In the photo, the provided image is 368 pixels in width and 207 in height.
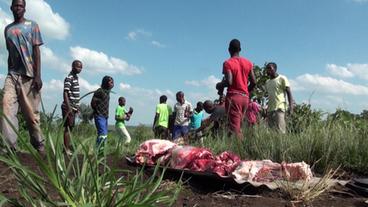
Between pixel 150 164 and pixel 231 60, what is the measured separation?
2429 mm

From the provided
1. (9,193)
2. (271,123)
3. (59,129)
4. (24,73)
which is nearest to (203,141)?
(271,123)

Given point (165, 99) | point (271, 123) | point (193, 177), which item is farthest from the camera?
point (165, 99)

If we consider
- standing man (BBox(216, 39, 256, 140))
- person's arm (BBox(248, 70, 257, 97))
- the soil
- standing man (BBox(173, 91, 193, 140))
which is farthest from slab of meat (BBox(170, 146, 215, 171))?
standing man (BBox(173, 91, 193, 140))

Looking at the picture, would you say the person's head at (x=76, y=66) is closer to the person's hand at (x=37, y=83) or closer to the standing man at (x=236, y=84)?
the person's hand at (x=37, y=83)

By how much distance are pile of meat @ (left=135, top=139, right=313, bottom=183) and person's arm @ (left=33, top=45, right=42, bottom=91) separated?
133 centimetres

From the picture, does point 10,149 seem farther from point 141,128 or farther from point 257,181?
point 141,128

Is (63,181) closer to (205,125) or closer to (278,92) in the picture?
(205,125)

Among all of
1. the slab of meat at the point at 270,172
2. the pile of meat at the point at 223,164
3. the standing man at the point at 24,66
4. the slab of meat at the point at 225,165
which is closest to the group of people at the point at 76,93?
the standing man at the point at 24,66

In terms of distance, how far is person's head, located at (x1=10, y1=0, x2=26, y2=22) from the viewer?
5.44 m

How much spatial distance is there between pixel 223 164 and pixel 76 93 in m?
3.13

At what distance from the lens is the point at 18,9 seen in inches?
215

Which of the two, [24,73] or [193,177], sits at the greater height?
[24,73]

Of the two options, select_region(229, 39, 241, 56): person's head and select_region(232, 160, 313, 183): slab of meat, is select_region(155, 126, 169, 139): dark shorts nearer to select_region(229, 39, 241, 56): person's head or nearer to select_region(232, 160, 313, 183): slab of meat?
select_region(229, 39, 241, 56): person's head

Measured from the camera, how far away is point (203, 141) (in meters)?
6.53
